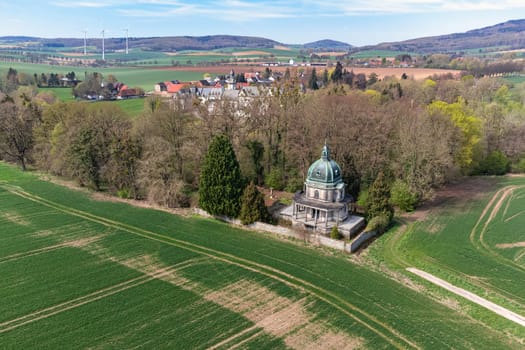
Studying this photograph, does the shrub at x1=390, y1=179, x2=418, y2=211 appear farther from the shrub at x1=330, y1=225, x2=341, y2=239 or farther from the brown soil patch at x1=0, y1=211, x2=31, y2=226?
the brown soil patch at x1=0, y1=211, x2=31, y2=226

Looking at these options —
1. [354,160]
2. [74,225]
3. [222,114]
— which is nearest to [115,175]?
[74,225]

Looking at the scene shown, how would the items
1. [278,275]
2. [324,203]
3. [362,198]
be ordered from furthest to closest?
[362,198]
[324,203]
[278,275]

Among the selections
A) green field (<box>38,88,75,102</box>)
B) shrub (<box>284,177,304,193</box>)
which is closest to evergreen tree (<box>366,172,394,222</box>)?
shrub (<box>284,177,304,193</box>)

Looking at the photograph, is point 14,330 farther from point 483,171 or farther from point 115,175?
point 483,171

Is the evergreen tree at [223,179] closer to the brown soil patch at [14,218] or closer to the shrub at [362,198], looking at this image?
the shrub at [362,198]

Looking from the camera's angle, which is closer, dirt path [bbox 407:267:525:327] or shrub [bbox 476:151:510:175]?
dirt path [bbox 407:267:525:327]

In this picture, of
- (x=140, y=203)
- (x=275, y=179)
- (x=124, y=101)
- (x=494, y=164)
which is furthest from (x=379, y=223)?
(x=124, y=101)

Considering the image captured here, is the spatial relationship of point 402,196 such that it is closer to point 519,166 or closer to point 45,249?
point 519,166
